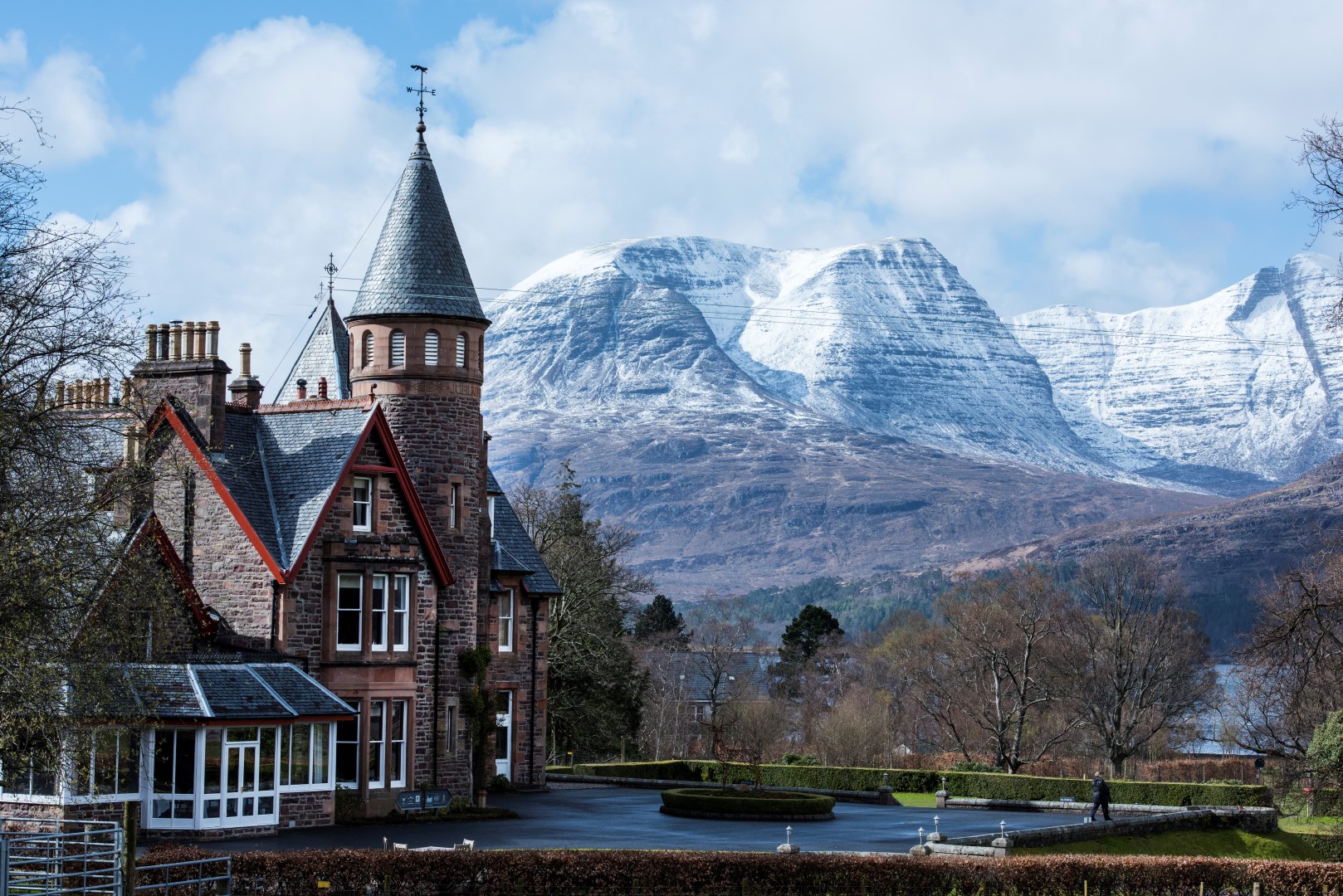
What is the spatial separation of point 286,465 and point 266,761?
27.9 feet

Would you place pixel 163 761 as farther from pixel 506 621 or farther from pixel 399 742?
pixel 506 621

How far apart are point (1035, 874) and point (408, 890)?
12.0 m

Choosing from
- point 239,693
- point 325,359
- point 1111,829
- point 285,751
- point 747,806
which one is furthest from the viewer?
point 325,359

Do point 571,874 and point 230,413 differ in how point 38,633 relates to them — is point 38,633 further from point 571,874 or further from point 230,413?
point 230,413

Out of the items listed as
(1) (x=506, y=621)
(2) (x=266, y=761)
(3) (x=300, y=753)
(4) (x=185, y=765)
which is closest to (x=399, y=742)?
(3) (x=300, y=753)

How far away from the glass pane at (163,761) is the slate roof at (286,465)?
566 centimetres

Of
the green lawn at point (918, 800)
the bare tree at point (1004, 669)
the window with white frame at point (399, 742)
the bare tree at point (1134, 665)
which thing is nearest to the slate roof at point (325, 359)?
the window with white frame at point (399, 742)

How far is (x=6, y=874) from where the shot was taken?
71.2ft

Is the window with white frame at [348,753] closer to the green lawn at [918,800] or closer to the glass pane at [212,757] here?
the glass pane at [212,757]

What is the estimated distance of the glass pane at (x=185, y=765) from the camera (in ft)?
119

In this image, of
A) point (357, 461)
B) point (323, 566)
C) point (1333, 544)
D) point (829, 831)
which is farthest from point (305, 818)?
point (1333, 544)

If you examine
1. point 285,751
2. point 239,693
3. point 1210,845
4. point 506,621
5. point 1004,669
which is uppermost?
point 506,621

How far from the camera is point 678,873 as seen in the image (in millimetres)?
29953

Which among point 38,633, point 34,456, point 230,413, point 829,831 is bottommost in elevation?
point 829,831
